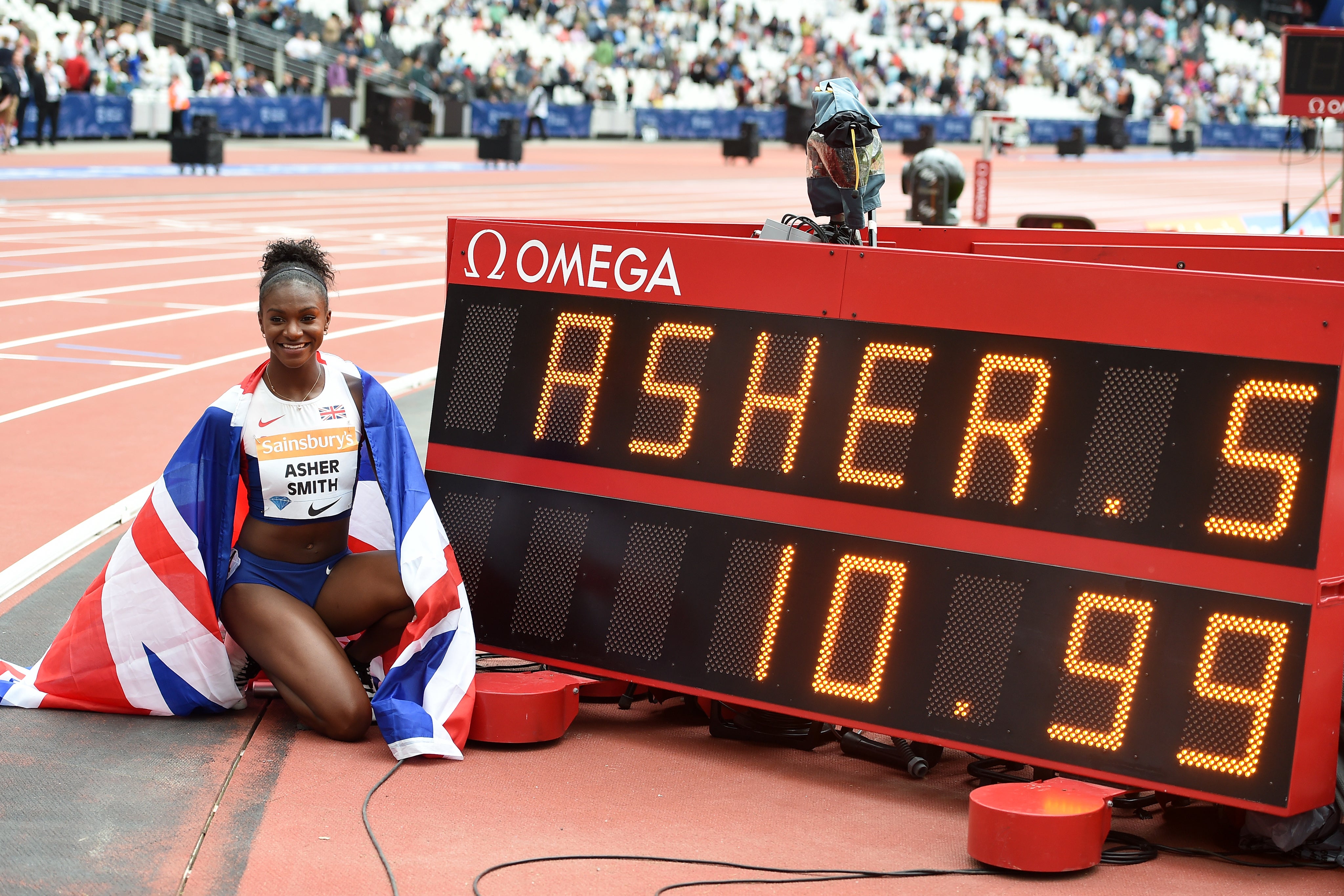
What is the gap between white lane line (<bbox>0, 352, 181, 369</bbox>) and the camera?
13.1 meters

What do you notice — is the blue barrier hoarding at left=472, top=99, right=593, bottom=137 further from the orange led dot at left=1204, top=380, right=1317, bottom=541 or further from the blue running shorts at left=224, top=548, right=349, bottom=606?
the orange led dot at left=1204, top=380, right=1317, bottom=541

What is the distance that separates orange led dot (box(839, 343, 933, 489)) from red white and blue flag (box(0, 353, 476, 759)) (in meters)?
1.50

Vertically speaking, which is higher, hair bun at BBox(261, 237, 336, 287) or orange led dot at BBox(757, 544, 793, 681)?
hair bun at BBox(261, 237, 336, 287)

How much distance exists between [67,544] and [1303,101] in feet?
49.1

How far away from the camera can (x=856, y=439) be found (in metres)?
5.37

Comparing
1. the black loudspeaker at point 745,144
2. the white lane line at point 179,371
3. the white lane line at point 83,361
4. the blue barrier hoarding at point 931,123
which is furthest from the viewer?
the blue barrier hoarding at point 931,123

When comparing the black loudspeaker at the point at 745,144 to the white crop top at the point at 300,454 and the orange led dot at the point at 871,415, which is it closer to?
the white crop top at the point at 300,454

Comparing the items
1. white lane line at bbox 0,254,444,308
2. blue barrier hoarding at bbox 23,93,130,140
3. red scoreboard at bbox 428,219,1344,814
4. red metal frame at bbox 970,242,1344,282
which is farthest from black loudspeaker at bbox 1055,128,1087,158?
red scoreboard at bbox 428,219,1344,814

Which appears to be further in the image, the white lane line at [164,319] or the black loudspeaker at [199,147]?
the black loudspeaker at [199,147]

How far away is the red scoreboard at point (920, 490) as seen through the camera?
4.75m

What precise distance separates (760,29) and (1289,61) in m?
41.3

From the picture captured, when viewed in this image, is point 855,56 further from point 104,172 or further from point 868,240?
point 868,240

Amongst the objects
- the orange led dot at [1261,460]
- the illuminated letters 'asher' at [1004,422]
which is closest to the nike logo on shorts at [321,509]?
the illuminated letters 'asher' at [1004,422]

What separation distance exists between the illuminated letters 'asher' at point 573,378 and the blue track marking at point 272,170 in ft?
76.9
